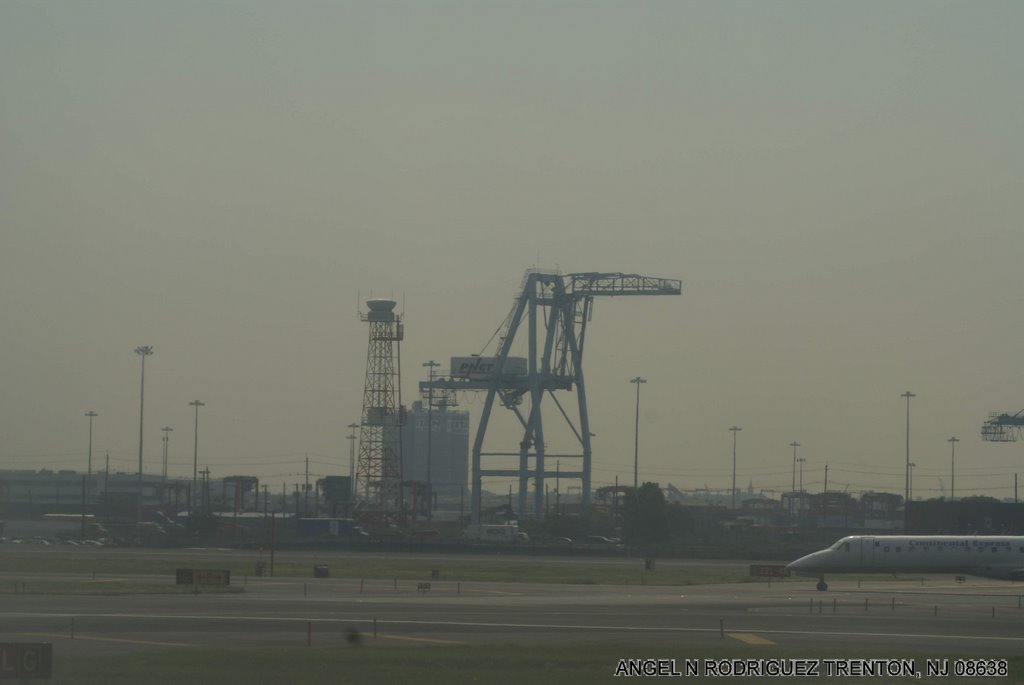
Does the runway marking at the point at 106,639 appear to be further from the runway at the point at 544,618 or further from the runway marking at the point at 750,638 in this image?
the runway marking at the point at 750,638

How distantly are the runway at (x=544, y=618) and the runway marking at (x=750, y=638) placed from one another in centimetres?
5

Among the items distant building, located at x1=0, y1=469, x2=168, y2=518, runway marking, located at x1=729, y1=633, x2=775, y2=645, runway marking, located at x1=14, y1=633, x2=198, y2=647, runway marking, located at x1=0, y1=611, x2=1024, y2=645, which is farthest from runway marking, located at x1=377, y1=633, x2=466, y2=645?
distant building, located at x1=0, y1=469, x2=168, y2=518

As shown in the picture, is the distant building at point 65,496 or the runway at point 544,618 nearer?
the runway at point 544,618

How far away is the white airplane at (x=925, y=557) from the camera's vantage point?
5462 centimetres

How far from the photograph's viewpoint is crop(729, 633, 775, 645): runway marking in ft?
104

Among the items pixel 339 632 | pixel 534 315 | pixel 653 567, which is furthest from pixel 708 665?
pixel 534 315

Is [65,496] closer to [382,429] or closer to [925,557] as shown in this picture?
[382,429]

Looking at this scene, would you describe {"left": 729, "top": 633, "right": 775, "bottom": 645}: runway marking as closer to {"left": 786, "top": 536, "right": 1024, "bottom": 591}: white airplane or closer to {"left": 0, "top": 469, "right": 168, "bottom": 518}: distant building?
{"left": 786, "top": 536, "right": 1024, "bottom": 591}: white airplane

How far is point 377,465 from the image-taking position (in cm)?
11844

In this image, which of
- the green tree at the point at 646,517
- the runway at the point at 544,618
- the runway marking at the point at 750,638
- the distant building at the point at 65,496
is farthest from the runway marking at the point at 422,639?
the distant building at the point at 65,496

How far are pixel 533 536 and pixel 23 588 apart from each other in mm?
72374

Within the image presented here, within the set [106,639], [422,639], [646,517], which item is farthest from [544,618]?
[646,517]

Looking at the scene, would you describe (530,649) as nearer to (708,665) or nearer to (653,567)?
(708,665)

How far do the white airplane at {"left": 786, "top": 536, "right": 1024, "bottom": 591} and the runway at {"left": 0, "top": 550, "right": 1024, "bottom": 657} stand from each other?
51.4 inches
